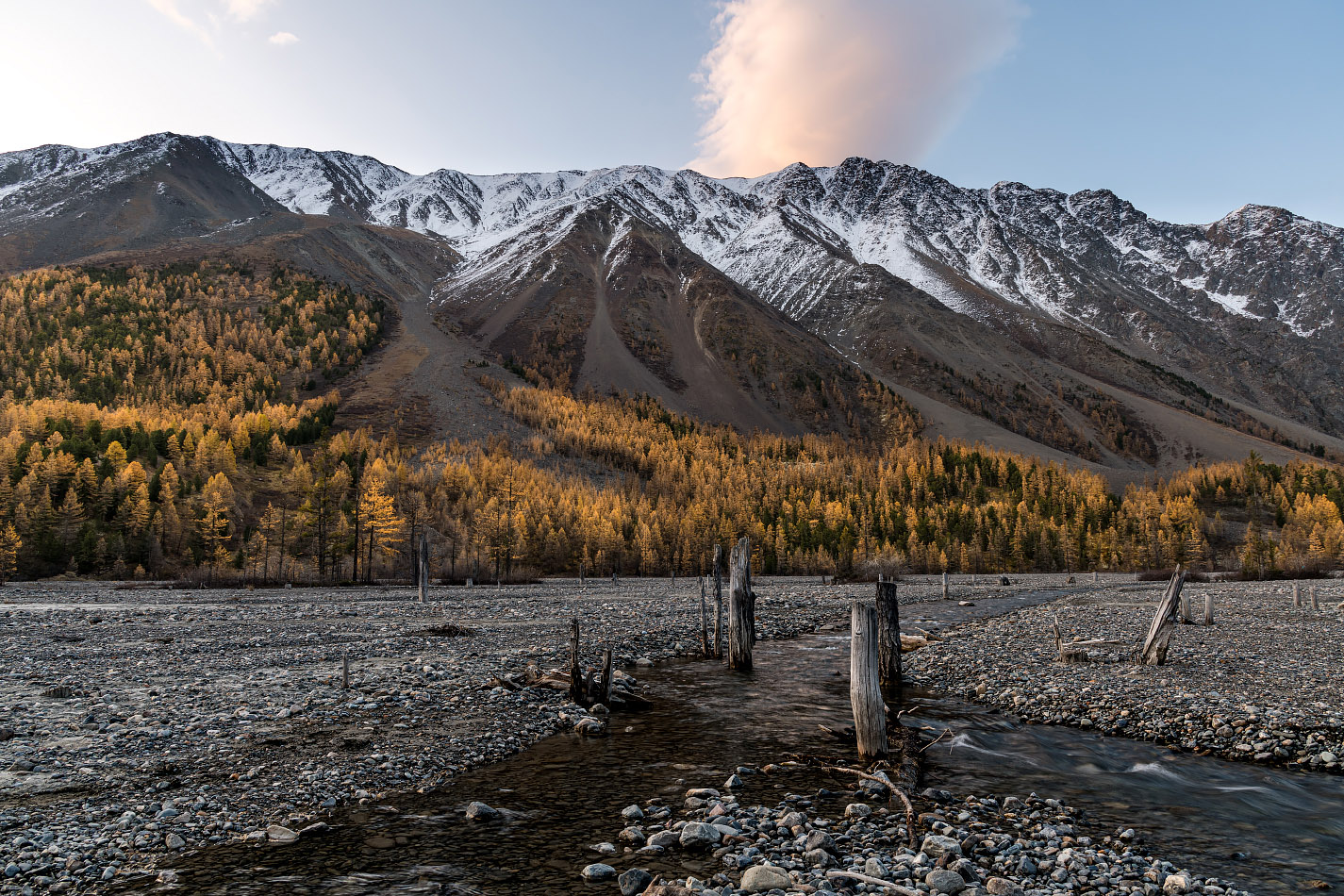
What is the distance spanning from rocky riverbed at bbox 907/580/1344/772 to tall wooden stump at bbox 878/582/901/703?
1740mm

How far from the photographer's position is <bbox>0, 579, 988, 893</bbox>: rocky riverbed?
10.1 meters

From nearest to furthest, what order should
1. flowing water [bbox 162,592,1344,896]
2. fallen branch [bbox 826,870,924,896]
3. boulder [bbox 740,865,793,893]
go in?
fallen branch [bbox 826,870,924,896], boulder [bbox 740,865,793,893], flowing water [bbox 162,592,1344,896]

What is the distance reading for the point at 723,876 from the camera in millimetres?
8852

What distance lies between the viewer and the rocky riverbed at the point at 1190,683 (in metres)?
→ 14.9

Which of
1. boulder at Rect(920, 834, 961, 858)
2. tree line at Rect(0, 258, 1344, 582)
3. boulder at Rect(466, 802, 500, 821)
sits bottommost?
boulder at Rect(466, 802, 500, 821)

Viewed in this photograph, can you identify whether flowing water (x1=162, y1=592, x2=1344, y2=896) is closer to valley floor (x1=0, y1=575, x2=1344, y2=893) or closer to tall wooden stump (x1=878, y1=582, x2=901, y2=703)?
valley floor (x1=0, y1=575, x2=1344, y2=893)

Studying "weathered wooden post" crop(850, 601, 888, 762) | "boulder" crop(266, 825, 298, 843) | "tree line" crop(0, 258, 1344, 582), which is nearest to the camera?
"boulder" crop(266, 825, 298, 843)

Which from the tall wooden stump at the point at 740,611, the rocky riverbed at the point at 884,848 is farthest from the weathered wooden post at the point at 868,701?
the tall wooden stump at the point at 740,611

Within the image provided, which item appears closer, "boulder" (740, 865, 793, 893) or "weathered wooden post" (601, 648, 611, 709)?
"boulder" (740, 865, 793, 893)

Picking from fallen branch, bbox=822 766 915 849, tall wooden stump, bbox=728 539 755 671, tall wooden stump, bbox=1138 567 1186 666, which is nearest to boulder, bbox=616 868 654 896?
fallen branch, bbox=822 766 915 849

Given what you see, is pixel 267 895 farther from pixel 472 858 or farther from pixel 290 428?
pixel 290 428

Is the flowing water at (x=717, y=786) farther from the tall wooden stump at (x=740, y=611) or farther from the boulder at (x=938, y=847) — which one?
the tall wooden stump at (x=740, y=611)

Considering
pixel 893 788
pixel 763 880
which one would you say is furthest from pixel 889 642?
pixel 763 880

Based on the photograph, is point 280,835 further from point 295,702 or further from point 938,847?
point 938,847
